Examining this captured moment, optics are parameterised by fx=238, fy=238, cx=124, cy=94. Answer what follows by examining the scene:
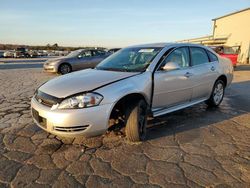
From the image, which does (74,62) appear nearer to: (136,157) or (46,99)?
(46,99)

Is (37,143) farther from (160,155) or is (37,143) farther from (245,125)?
(245,125)

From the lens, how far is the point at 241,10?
24.6 m

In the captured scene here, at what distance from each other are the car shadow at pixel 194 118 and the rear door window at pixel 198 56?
1131 mm

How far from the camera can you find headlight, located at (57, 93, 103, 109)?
317 cm

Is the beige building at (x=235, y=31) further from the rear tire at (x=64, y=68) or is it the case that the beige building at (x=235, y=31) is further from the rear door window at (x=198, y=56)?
the rear door window at (x=198, y=56)

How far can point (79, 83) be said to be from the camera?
3.51 metres

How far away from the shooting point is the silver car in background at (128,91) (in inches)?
126

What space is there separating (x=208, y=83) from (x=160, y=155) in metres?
2.57

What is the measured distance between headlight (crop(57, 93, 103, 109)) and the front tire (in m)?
0.60

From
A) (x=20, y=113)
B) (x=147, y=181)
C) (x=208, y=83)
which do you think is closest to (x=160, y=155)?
(x=147, y=181)

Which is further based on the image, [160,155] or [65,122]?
[160,155]

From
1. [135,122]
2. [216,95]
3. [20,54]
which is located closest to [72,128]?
[135,122]

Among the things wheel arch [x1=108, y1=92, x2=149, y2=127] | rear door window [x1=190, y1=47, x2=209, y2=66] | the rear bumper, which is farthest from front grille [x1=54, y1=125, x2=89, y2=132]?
rear door window [x1=190, y1=47, x2=209, y2=66]

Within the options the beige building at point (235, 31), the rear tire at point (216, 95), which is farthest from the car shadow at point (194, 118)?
the beige building at point (235, 31)
